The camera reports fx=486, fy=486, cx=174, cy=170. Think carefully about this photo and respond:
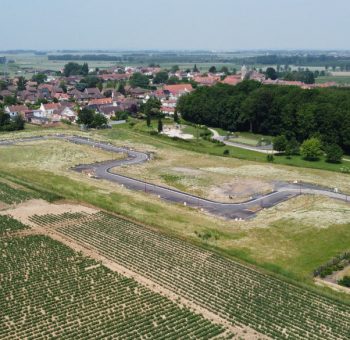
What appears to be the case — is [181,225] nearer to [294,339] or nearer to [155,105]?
[294,339]

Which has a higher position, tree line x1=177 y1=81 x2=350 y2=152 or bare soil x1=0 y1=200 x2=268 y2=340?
tree line x1=177 y1=81 x2=350 y2=152

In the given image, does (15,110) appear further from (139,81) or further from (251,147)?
(139,81)

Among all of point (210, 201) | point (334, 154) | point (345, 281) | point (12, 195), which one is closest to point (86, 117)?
point (12, 195)

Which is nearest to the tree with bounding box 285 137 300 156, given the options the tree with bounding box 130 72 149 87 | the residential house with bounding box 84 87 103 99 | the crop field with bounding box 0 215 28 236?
the crop field with bounding box 0 215 28 236

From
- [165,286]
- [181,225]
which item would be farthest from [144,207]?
[165,286]

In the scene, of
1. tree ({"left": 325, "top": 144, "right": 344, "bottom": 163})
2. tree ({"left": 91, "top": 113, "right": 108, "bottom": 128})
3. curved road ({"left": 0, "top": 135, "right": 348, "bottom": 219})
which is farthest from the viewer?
tree ({"left": 91, "top": 113, "right": 108, "bottom": 128})

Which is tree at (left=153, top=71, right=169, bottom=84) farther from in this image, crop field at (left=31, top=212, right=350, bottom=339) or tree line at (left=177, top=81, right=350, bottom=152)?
crop field at (left=31, top=212, right=350, bottom=339)
